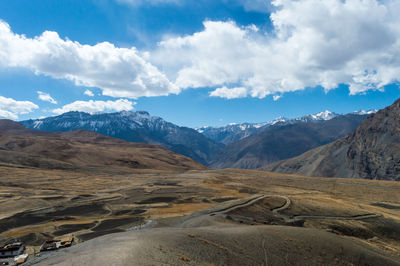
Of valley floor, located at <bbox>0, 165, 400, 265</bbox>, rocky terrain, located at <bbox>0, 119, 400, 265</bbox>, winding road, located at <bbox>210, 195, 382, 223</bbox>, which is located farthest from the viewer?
winding road, located at <bbox>210, 195, 382, 223</bbox>

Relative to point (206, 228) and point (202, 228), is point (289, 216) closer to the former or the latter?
point (206, 228)

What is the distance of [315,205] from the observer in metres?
60.7

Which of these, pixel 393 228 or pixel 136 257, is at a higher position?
pixel 136 257

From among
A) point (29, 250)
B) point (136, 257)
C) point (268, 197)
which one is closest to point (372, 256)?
point (136, 257)

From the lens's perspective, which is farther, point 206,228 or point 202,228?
point 206,228

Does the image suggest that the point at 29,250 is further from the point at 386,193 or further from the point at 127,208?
the point at 386,193

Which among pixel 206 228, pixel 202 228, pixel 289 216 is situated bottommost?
pixel 289 216

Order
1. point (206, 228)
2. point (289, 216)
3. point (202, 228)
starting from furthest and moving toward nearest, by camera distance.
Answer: point (289, 216) → point (206, 228) → point (202, 228)

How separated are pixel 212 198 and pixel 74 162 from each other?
5743 inches

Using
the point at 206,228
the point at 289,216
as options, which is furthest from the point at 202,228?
the point at 289,216

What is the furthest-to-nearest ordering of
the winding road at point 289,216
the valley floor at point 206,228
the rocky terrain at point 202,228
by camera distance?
the winding road at point 289,216, the valley floor at point 206,228, the rocky terrain at point 202,228

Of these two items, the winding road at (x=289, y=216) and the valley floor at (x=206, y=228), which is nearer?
the valley floor at (x=206, y=228)

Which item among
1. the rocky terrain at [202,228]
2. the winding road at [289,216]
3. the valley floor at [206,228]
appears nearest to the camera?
the rocky terrain at [202,228]

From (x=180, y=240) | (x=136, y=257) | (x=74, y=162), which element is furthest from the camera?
(x=74, y=162)
